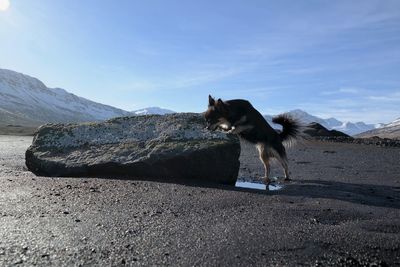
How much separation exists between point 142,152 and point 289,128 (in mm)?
4526

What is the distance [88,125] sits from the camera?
11.4 meters

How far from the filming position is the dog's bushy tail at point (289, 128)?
40.1 feet

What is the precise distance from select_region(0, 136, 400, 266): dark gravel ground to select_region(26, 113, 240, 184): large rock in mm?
656

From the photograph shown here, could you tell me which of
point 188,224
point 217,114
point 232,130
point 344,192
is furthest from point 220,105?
point 188,224

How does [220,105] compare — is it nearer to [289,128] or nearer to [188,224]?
[289,128]

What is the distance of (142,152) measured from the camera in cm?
986

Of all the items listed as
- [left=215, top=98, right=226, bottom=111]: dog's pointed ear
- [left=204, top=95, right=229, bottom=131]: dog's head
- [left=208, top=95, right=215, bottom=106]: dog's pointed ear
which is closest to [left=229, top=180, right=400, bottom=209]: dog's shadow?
[left=204, top=95, right=229, bottom=131]: dog's head

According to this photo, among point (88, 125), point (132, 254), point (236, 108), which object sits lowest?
point (132, 254)

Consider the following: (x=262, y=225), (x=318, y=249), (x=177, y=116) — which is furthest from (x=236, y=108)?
(x=318, y=249)

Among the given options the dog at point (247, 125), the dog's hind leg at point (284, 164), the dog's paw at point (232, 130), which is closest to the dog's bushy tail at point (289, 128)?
the dog at point (247, 125)

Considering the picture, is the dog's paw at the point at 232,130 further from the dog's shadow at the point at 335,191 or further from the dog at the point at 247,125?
the dog's shadow at the point at 335,191

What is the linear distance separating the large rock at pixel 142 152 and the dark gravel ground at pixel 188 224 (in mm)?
656

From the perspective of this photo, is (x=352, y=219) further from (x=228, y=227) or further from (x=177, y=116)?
(x=177, y=116)

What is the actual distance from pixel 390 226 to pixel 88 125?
315 inches
